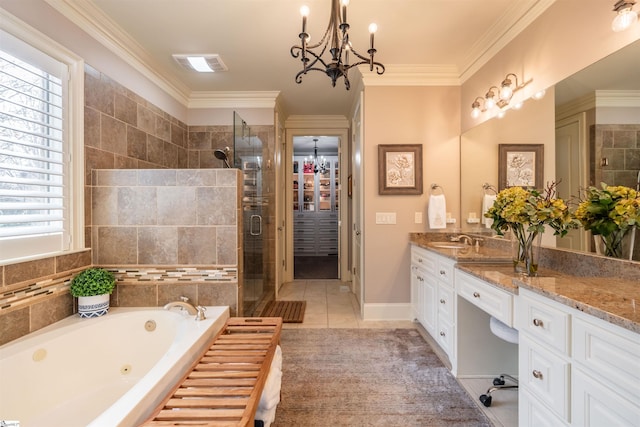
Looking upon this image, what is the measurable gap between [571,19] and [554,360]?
1.93 metres

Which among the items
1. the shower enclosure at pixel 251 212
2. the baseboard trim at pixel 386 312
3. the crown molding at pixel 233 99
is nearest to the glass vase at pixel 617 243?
the baseboard trim at pixel 386 312

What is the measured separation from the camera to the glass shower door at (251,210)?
2588 millimetres

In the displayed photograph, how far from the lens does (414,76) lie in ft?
9.49

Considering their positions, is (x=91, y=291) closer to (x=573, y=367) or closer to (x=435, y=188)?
(x=573, y=367)

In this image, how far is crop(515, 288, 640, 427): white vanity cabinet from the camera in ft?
2.78

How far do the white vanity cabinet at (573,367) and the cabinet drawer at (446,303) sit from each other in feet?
2.35

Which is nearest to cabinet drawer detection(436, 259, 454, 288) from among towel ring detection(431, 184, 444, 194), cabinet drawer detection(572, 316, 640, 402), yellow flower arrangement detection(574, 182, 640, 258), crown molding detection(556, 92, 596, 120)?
yellow flower arrangement detection(574, 182, 640, 258)

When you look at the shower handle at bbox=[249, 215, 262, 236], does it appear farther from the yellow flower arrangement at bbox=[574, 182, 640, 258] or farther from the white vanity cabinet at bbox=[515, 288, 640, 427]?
the yellow flower arrangement at bbox=[574, 182, 640, 258]

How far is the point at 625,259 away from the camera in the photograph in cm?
134

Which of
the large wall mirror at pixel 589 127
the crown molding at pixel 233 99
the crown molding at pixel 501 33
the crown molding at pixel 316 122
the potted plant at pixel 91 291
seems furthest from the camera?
the crown molding at pixel 316 122

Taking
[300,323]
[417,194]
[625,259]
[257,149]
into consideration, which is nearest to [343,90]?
[257,149]

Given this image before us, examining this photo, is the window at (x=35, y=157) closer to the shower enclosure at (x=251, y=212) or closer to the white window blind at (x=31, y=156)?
the white window blind at (x=31, y=156)

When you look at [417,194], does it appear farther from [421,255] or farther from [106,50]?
[106,50]

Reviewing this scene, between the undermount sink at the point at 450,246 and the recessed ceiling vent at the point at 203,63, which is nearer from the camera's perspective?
the undermount sink at the point at 450,246
